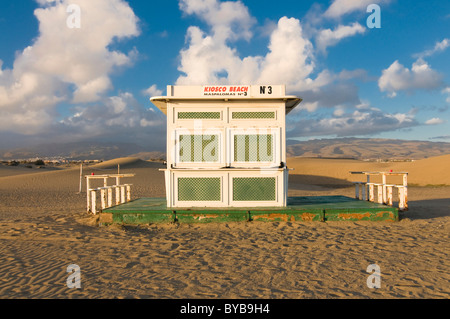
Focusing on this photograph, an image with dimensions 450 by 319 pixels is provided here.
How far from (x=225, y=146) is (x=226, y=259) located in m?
4.36

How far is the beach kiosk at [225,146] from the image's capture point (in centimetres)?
989

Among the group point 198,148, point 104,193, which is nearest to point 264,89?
point 198,148

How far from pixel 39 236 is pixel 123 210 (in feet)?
7.45

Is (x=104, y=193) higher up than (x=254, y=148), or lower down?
lower down

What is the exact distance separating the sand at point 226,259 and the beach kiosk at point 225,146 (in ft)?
3.64

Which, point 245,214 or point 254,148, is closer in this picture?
point 245,214

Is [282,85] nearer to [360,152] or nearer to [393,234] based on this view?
[393,234]

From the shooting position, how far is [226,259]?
6.33m

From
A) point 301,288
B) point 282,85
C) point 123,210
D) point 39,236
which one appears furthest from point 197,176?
point 301,288

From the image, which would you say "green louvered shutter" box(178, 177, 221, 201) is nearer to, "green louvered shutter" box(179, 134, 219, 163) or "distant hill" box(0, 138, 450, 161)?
"green louvered shutter" box(179, 134, 219, 163)

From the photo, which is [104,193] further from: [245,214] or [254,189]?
[254,189]
